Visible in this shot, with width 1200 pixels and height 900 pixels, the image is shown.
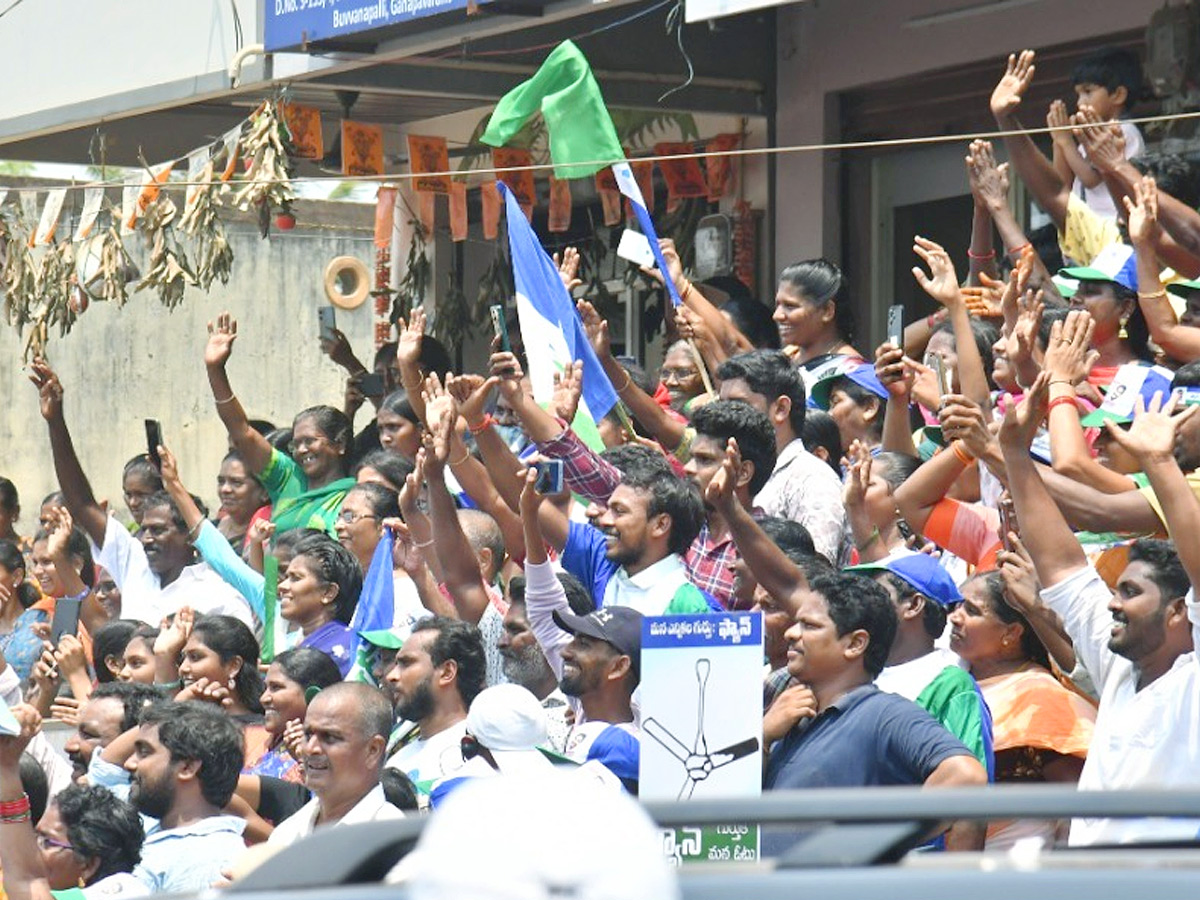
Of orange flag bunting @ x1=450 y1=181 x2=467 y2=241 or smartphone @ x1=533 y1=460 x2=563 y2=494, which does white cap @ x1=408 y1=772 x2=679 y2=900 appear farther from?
orange flag bunting @ x1=450 y1=181 x2=467 y2=241

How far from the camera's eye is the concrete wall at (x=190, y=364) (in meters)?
18.2

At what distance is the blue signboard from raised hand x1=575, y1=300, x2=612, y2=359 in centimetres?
164

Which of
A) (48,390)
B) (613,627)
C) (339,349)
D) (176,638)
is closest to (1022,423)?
(613,627)

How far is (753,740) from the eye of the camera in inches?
196

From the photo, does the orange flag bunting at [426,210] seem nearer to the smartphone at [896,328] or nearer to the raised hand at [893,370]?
the smartphone at [896,328]

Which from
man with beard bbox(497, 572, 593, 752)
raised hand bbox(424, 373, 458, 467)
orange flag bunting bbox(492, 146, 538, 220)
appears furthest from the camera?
orange flag bunting bbox(492, 146, 538, 220)

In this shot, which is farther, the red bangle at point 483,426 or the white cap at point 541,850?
the red bangle at point 483,426

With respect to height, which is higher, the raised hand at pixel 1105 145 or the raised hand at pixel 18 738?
the raised hand at pixel 1105 145

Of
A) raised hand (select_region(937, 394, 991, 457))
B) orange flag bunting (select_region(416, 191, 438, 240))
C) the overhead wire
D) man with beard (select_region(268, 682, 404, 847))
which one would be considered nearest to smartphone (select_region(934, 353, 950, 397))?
the overhead wire

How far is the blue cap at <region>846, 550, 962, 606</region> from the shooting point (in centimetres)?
578

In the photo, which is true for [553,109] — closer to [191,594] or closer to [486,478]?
[486,478]

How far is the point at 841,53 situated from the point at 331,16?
8.09ft

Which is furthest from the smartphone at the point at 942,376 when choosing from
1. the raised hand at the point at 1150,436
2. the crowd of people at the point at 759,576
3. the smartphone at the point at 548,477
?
the raised hand at the point at 1150,436

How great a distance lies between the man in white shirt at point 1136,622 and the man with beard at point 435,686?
6.15 feet
